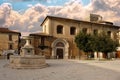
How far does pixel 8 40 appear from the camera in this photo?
146ft

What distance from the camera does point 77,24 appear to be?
45250mm

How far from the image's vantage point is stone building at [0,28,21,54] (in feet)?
144

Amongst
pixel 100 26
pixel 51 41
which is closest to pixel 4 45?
pixel 51 41

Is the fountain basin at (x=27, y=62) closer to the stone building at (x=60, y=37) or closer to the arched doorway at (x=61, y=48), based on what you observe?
the stone building at (x=60, y=37)

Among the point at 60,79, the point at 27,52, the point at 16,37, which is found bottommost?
the point at 60,79

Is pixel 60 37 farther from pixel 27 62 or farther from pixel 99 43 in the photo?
pixel 27 62

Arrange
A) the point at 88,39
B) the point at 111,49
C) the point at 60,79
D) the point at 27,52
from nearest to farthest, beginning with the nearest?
1. the point at 60,79
2. the point at 27,52
3. the point at 111,49
4. the point at 88,39

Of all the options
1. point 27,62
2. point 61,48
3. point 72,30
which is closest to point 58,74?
point 27,62

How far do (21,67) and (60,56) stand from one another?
83.0ft

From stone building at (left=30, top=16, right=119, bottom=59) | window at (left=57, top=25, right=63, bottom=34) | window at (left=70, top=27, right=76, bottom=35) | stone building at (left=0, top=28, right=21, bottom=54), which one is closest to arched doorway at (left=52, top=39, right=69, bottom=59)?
stone building at (left=30, top=16, right=119, bottom=59)

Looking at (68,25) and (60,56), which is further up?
(68,25)

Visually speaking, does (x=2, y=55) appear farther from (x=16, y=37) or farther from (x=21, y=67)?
(x=21, y=67)

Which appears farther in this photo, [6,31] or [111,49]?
[6,31]

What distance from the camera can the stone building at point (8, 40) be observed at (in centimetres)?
4401
